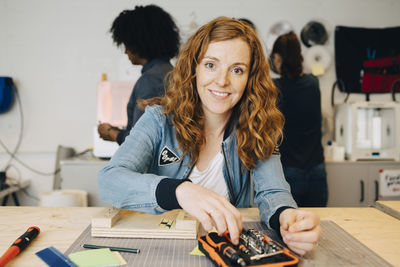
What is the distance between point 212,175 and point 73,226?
1.64 feet

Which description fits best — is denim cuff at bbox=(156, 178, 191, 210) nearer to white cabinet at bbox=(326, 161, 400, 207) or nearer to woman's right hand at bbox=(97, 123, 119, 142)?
woman's right hand at bbox=(97, 123, 119, 142)

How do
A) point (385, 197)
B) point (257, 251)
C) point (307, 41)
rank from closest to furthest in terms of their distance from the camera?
point (257, 251) < point (385, 197) < point (307, 41)

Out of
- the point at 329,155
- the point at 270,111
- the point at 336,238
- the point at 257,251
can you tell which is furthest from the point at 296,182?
the point at 257,251

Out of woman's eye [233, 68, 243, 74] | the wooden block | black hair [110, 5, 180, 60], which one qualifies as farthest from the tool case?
black hair [110, 5, 180, 60]

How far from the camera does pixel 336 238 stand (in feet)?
2.75

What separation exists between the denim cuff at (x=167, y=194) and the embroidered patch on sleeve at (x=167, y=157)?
31cm

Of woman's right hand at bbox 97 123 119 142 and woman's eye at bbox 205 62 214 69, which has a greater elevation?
woman's eye at bbox 205 62 214 69

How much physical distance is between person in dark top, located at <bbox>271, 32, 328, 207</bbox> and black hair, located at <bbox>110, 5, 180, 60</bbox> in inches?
31.8

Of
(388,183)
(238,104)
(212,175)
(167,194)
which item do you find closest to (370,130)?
(388,183)

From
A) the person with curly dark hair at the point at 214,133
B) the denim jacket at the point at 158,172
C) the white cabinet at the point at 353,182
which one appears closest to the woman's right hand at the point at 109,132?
the person with curly dark hair at the point at 214,133

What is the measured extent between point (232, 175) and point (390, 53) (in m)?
2.60

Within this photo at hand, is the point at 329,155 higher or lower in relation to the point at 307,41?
lower

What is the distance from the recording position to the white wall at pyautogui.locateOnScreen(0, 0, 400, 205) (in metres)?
2.85

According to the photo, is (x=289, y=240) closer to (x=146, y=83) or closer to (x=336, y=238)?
(x=336, y=238)
